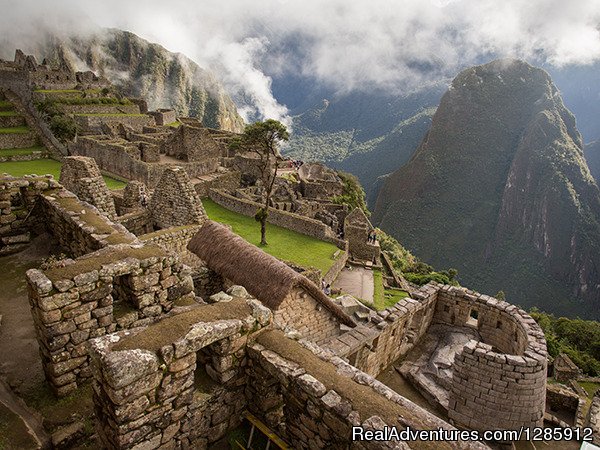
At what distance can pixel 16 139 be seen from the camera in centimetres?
3494

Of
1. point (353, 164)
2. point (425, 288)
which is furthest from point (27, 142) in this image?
point (353, 164)

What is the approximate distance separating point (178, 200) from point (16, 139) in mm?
33175

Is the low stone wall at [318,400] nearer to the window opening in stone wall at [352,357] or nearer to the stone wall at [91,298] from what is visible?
the stone wall at [91,298]

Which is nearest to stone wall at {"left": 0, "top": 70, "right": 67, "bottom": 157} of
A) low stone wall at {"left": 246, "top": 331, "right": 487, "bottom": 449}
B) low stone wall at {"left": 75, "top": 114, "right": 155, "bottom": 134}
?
low stone wall at {"left": 75, "top": 114, "right": 155, "bottom": 134}

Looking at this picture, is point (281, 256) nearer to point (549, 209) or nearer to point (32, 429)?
point (32, 429)

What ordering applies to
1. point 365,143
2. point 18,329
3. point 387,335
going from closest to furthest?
point 18,329 → point 387,335 → point 365,143

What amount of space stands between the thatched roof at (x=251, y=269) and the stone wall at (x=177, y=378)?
134 inches

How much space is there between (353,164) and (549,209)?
74.9m

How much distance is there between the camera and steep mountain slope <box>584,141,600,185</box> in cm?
18218

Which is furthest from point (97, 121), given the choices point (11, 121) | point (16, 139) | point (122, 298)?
point (122, 298)

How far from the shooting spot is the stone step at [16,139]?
3419cm

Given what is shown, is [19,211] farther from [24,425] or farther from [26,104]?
[26,104]

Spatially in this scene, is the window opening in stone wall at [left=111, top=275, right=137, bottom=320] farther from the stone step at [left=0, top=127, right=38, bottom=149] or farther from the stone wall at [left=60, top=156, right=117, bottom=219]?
the stone step at [left=0, top=127, right=38, bottom=149]

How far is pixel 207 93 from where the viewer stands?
127 meters
